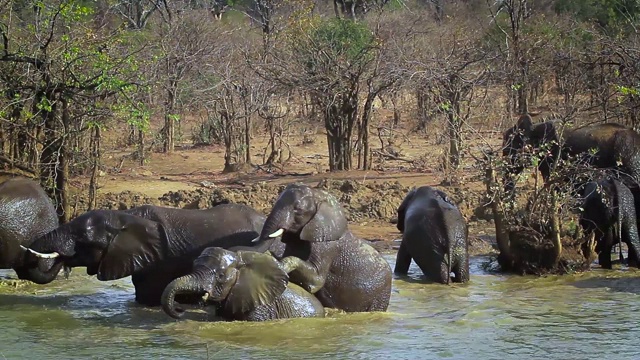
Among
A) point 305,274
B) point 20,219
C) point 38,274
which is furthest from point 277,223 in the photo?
point 20,219

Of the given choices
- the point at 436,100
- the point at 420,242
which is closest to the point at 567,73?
the point at 436,100

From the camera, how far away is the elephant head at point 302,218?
8492mm

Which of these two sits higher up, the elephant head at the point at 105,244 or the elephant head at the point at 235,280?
the elephant head at the point at 105,244

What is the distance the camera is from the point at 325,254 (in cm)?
878

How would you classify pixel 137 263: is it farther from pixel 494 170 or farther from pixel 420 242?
pixel 494 170

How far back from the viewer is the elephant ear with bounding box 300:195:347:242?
28.2ft

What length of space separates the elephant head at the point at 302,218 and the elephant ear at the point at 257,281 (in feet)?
0.86

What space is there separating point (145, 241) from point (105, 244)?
34 centimetres

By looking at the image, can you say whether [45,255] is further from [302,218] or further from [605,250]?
[605,250]

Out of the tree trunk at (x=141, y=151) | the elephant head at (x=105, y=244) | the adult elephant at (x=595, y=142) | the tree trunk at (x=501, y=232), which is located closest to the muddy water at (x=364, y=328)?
the elephant head at (x=105, y=244)

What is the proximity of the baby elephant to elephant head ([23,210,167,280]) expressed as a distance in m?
2.85

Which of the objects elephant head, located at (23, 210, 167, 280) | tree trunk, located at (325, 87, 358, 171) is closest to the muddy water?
elephant head, located at (23, 210, 167, 280)

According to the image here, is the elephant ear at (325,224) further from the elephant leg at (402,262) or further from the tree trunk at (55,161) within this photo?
the tree trunk at (55,161)

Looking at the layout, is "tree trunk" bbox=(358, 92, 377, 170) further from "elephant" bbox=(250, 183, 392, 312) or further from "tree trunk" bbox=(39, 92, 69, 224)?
"elephant" bbox=(250, 183, 392, 312)
